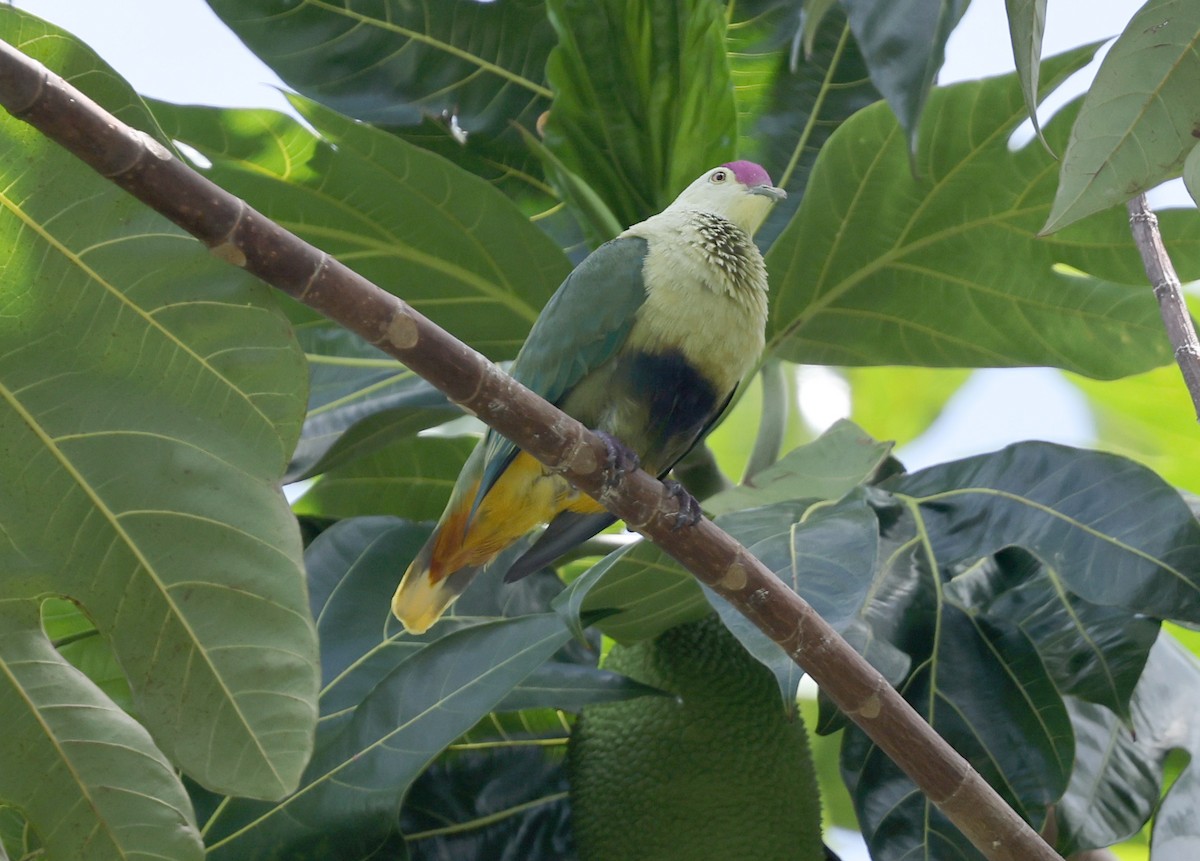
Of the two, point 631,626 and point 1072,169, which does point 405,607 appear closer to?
point 631,626

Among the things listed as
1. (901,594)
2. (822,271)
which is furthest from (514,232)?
(901,594)

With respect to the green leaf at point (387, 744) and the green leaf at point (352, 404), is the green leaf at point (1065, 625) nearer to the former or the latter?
the green leaf at point (387, 744)

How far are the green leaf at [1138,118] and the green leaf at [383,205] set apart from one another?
945 millimetres

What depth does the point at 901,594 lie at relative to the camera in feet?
5.07

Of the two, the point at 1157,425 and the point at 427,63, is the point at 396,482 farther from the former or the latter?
the point at 1157,425

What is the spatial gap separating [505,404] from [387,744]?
0.62 m

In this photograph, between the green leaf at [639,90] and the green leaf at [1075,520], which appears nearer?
the green leaf at [1075,520]

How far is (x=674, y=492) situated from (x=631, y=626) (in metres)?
0.30

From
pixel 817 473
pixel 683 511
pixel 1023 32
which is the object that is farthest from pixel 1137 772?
pixel 1023 32

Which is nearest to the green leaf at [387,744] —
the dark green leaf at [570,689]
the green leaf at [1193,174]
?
the dark green leaf at [570,689]

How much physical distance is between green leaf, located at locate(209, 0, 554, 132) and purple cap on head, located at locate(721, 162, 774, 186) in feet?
1.32

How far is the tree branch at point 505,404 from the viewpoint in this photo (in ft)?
2.79

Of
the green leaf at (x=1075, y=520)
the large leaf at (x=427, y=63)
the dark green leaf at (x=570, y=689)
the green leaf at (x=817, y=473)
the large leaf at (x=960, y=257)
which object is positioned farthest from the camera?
the large leaf at (x=427, y=63)

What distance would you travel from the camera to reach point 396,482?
210cm
